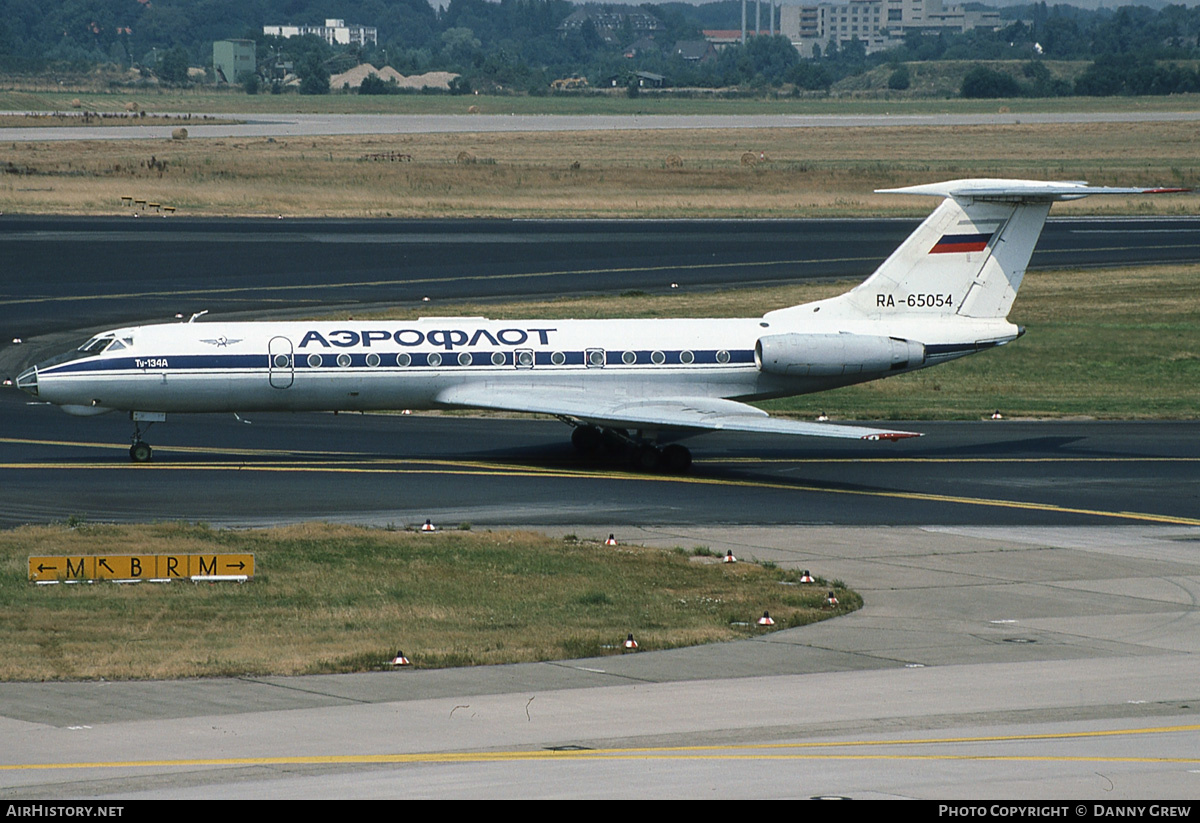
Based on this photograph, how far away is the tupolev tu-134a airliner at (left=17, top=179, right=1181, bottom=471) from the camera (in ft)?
108

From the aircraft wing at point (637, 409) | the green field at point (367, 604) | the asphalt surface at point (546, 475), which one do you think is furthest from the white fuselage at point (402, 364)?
the green field at point (367, 604)

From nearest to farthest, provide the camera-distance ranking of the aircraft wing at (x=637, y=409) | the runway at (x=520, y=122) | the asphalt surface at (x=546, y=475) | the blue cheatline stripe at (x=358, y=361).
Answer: the asphalt surface at (x=546, y=475) → the aircraft wing at (x=637, y=409) → the blue cheatline stripe at (x=358, y=361) → the runway at (x=520, y=122)

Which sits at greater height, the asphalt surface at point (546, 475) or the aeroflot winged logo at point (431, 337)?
the aeroflot winged logo at point (431, 337)

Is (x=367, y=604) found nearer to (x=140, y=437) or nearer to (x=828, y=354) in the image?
(x=140, y=437)

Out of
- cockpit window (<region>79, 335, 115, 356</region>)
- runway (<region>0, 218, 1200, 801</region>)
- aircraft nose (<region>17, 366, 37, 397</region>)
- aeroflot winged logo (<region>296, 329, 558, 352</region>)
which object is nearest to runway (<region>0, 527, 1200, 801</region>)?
runway (<region>0, 218, 1200, 801</region>)

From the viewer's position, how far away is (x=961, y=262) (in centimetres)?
3538

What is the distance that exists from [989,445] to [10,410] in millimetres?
24143

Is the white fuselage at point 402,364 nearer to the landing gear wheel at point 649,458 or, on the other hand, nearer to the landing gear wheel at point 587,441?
the landing gear wheel at point 649,458

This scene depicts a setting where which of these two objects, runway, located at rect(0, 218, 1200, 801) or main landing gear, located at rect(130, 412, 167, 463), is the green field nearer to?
runway, located at rect(0, 218, 1200, 801)

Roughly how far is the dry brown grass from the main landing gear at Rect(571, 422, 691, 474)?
173 feet

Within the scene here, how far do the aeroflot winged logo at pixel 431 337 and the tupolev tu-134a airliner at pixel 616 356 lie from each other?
1.2 inches

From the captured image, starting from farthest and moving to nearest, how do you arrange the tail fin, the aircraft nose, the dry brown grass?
1. the dry brown grass
2. the tail fin
3. the aircraft nose

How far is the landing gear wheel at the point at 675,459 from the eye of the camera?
3388cm
